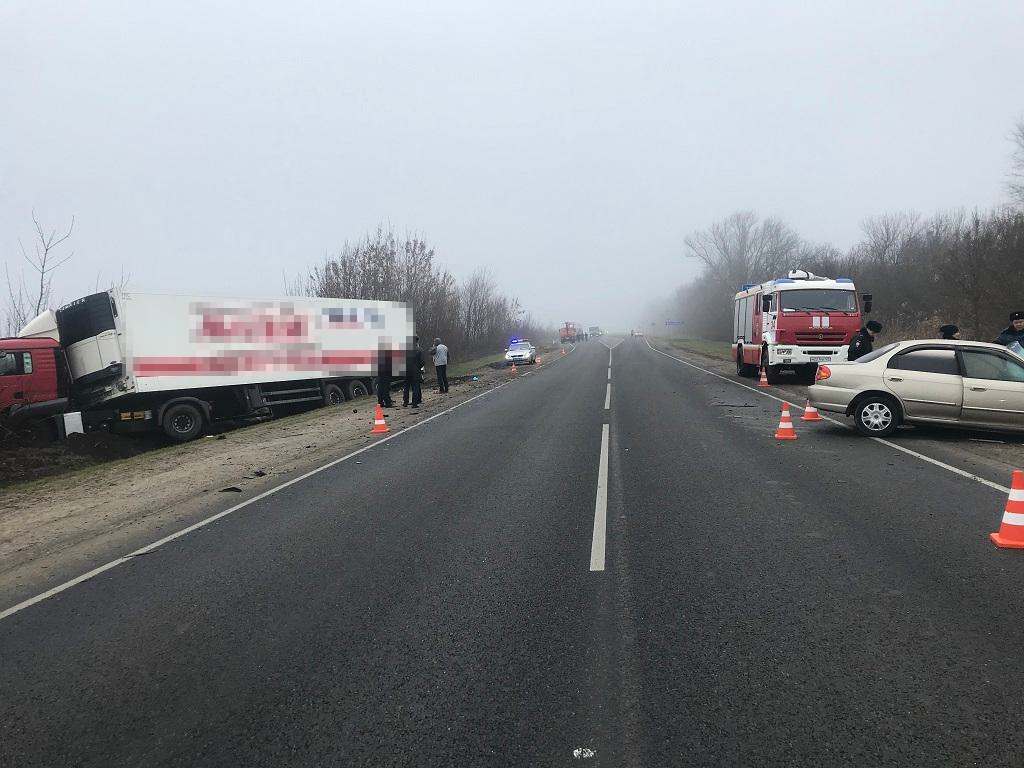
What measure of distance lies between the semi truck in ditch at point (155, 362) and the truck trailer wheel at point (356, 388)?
2557 millimetres

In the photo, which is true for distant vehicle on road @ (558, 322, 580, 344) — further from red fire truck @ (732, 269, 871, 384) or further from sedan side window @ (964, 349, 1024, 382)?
sedan side window @ (964, 349, 1024, 382)

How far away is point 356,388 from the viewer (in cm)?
2280

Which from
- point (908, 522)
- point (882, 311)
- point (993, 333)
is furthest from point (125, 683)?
point (882, 311)

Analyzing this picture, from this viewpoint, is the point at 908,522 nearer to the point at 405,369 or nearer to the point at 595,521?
the point at 595,521

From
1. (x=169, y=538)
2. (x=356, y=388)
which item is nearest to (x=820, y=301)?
(x=356, y=388)

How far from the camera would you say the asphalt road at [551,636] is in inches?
116

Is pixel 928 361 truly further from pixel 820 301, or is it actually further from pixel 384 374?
pixel 384 374

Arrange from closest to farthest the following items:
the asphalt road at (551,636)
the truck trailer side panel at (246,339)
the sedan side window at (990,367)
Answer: the asphalt road at (551,636)
the sedan side window at (990,367)
the truck trailer side panel at (246,339)

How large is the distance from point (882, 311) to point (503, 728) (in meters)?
40.6

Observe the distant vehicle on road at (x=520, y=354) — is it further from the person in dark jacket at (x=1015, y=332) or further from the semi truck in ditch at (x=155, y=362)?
the person in dark jacket at (x=1015, y=332)

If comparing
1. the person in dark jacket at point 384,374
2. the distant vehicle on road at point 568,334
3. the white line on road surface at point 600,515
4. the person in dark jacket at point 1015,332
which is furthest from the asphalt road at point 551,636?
the distant vehicle on road at point 568,334

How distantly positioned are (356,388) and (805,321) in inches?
590

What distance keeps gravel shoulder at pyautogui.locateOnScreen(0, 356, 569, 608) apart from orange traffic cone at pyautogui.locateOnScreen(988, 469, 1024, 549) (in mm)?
7899

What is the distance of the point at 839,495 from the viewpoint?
6910 mm
